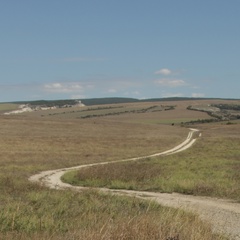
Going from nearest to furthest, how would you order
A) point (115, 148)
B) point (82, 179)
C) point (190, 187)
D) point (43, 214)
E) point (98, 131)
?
point (43, 214) → point (190, 187) → point (82, 179) → point (115, 148) → point (98, 131)

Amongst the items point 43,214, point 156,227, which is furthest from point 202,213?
point 156,227

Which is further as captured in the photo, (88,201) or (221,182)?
(221,182)

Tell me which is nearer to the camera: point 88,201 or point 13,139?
point 88,201

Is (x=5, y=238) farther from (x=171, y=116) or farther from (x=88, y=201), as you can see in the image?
(x=171, y=116)

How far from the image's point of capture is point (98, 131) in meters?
97.9

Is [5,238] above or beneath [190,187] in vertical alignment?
above

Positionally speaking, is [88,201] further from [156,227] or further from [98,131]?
[98,131]

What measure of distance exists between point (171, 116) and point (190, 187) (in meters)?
151

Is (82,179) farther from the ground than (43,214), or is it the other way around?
(43,214)

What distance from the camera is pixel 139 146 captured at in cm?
7338

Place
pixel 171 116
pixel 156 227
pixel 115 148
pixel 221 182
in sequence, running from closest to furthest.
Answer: pixel 156 227
pixel 221 182
pixel 115 148
pixel 171 116

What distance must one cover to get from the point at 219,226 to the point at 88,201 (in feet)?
15.3

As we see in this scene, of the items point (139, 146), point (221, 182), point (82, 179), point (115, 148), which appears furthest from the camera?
point (139, 146)

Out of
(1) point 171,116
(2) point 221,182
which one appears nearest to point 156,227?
(2) point 221,182
